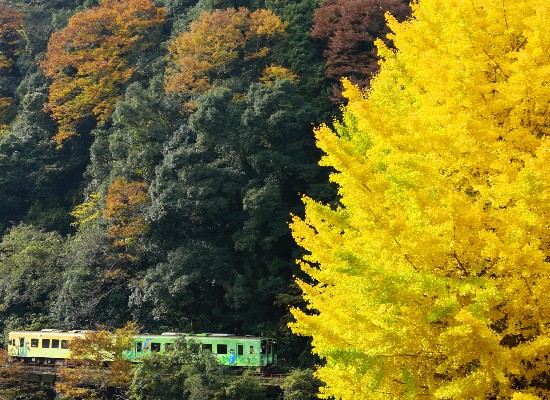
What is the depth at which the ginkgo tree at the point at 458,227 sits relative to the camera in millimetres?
5398

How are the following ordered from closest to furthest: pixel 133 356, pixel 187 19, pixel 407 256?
pixel 407 256
pixel 133 356
pixel 187 19

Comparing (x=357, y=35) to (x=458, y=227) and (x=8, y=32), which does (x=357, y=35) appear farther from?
(x=8, y=32)

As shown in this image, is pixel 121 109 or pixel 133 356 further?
→ pixel 121 109

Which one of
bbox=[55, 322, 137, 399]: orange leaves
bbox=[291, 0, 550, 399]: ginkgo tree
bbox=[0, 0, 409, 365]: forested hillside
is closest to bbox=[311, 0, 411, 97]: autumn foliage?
bbox=[0, 0, 409, 365]: forested hillside

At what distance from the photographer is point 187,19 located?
32.6 m

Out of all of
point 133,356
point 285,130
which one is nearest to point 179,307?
point 133,356

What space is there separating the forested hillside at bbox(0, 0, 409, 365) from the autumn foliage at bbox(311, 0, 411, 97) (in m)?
0.08

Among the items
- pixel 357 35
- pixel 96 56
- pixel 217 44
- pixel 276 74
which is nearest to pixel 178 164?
pixel 276 74

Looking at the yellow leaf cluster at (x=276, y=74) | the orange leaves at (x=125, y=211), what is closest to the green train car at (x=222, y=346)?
the orange leaves at (x=125, y=211)

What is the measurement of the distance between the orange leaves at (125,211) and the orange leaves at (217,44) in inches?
203

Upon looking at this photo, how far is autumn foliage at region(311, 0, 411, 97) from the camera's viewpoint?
2527cm

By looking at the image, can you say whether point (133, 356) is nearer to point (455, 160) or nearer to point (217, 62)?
point (217, 62)

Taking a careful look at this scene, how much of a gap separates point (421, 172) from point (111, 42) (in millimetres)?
29369

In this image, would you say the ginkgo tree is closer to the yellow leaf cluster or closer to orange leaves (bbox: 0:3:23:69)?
A: the yellow leaf cluster
